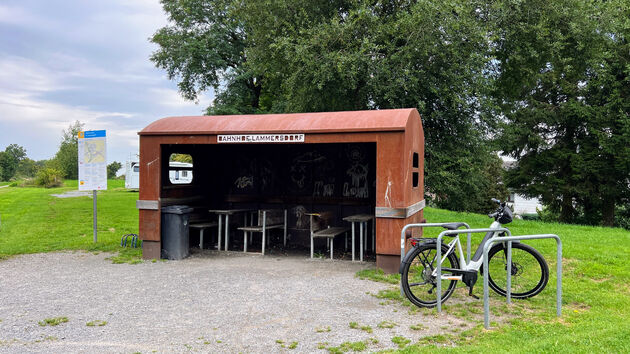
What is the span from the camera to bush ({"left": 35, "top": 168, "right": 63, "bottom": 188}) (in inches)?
1582

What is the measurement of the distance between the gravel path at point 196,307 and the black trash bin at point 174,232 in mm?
324

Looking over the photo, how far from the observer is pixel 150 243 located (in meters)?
8.66

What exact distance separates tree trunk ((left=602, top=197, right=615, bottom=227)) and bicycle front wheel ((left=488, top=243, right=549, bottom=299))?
17.8m

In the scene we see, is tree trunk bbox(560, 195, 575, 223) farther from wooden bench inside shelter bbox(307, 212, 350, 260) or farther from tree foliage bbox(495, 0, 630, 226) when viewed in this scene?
wooden bench inside shelter bbox(307, 212, 350, 260)

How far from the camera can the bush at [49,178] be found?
40188mm

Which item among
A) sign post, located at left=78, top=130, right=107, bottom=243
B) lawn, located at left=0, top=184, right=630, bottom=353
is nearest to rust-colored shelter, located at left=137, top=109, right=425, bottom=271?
lawn, located at left=0, top=184, right=630, bottom=353

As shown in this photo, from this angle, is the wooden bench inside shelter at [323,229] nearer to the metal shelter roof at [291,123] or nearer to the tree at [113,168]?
the metal shelter roof at [291,123]

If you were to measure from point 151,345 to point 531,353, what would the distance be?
3362 millimetres

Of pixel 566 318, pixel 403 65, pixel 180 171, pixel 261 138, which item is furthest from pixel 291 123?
pixel 180 171

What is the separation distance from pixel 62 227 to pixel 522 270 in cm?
1273

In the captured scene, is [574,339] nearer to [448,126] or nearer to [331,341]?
[331,341]

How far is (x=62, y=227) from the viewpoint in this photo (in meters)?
13.9

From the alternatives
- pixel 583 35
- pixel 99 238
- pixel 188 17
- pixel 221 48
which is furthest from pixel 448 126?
pixel 188 17

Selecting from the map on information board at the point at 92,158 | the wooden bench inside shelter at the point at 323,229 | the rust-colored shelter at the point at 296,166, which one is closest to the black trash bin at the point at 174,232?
the rust-colored shelter at the point at 296,166
